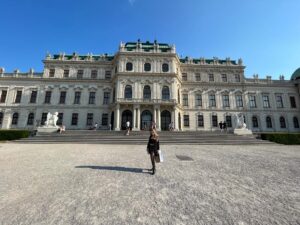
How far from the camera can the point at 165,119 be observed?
87.4 feet

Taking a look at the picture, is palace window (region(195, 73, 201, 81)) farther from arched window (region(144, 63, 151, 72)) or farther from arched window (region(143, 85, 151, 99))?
arched window (region(143, 85, 151, 99))

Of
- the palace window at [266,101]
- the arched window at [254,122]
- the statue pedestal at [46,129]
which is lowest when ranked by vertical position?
the statue pedestal at [46,129]

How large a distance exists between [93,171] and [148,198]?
309cm

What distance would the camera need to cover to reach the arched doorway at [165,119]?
86.4ft

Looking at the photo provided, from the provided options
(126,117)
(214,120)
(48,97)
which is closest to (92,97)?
(48,97)

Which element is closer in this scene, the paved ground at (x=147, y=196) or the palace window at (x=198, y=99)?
the paved ground at (x=147, y=196)

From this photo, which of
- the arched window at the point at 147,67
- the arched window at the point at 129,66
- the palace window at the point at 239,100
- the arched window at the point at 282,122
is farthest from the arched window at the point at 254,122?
the arched window at the point at 129,66

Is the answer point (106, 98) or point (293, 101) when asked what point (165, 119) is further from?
point (293, 101)

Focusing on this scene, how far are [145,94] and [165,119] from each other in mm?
5884

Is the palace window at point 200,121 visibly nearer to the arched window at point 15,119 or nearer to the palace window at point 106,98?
the palace window at point 106,98

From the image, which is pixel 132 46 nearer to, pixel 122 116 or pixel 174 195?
pixel 122 116

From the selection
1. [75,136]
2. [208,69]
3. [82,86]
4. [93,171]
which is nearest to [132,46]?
[82,86]

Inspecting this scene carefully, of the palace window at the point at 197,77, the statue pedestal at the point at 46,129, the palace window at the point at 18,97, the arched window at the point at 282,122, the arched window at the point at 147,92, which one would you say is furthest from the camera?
the palace window at the point at 197,77

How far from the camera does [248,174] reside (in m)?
5.67
